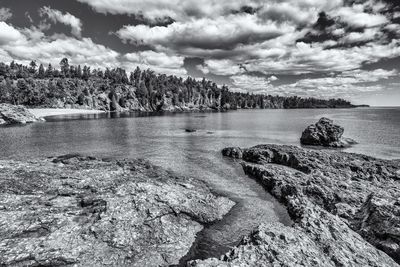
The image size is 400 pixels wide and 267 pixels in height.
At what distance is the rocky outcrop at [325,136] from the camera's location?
178ft

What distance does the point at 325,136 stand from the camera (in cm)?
5481

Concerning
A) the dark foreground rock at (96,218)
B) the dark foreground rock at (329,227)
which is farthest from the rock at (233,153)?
the dark foreground rock at (96,218)

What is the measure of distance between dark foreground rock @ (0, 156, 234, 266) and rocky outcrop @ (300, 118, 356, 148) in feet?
134

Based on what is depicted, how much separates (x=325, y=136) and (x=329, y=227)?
46055 millimetres

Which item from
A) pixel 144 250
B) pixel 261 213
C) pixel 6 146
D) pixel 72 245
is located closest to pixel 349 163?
pixel 261 213

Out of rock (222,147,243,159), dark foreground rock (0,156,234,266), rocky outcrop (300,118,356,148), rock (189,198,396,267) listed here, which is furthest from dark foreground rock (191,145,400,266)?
rocky outcrop (300,118,356,148)

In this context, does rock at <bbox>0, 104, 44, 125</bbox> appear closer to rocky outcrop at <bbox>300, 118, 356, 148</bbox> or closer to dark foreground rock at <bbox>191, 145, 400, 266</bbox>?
rocky outcrop at <bbox>300, 118, 356, 148</bbox>

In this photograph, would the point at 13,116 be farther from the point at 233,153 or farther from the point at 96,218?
the point at 96,218

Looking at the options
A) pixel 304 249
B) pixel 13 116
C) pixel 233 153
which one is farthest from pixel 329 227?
pixel 13 116

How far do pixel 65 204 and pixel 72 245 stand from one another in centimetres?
516

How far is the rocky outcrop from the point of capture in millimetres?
54375

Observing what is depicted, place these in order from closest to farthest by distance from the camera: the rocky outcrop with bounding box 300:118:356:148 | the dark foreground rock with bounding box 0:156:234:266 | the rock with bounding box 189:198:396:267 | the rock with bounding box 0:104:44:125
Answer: the rock with bounding box 189:198:396:267 → the dark foreground rock with bounding box 0:156:234:266 → the rocky outcrop with bounding box 300:118:356:148 → the rock with bounding box 0:104:44:125

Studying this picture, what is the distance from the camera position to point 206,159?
39281 mm

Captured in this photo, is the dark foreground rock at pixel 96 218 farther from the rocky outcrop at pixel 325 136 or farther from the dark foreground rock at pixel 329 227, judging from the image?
the rocky outcrop at pixel 325 136
